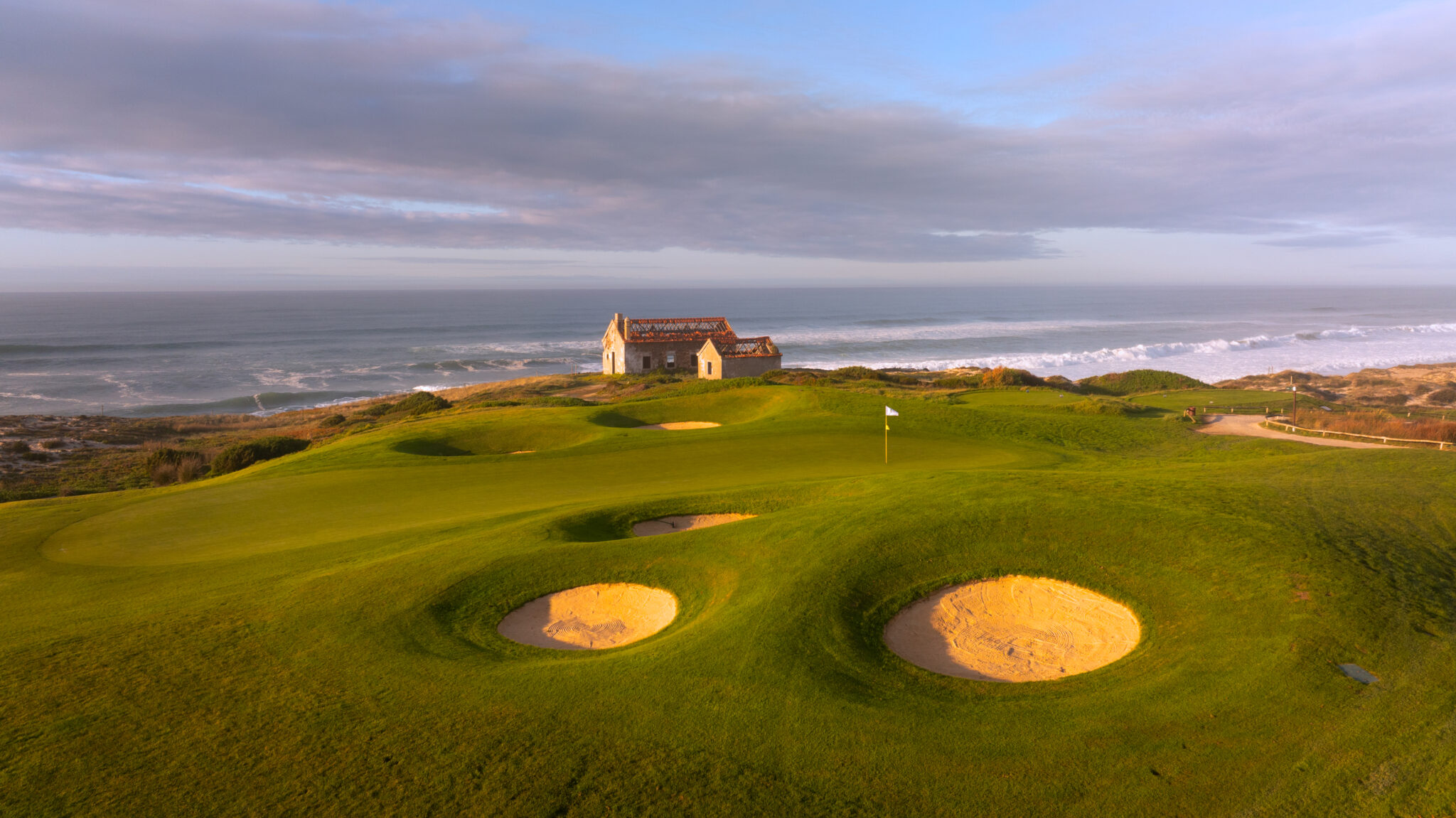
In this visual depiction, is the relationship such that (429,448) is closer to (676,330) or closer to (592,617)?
(592,617)

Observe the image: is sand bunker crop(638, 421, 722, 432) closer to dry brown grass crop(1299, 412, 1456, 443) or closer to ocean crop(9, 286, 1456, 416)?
dry brown grass crop(1299, 412, 1456, 443)

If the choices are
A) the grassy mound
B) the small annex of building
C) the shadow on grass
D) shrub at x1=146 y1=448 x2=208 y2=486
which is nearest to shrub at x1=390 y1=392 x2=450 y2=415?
shrub at x1=146 y1=448 x2=208 y2=486

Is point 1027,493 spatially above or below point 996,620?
above

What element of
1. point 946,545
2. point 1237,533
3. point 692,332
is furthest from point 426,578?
point 692,332

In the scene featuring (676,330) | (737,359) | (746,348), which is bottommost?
(737,359)

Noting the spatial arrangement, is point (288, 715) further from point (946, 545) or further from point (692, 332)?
point (692, 332)

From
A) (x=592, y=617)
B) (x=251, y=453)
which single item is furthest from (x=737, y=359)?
(x=592, y=617)
